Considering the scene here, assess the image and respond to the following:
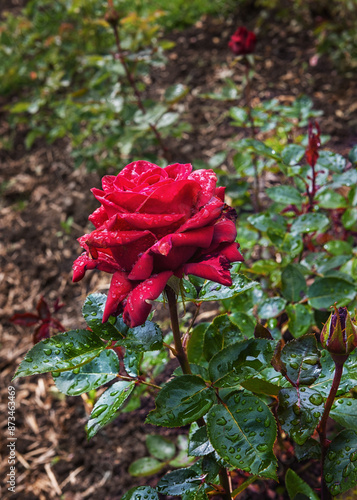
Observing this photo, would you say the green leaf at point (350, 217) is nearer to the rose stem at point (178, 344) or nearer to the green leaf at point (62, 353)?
the rose stem at point (178, 344)

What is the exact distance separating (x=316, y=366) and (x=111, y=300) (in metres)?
0.35

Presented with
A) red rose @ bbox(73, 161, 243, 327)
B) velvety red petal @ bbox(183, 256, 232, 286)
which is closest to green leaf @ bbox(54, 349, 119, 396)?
red rose @ bbox(73, 161, 243, 327)

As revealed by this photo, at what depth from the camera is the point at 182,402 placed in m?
0.71

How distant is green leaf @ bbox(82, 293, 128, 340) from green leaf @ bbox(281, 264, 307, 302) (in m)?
0.51

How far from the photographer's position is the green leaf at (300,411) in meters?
0.67

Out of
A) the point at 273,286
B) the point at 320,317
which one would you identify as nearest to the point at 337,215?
the point at 273,286

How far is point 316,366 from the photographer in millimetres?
704

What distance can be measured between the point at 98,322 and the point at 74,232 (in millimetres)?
1966

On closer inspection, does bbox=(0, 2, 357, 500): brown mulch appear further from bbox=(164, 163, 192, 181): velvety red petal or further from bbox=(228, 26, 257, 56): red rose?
bbox=(164, 163, 192, 181): velvety red petal

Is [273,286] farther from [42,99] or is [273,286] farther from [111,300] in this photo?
[42,99]

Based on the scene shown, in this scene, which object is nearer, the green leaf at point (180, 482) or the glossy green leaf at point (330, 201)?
the green leaf at point (180, 482)

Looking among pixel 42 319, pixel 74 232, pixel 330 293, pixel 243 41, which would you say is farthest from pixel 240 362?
pixel 74 232

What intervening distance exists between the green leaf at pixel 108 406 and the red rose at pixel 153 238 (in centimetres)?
18

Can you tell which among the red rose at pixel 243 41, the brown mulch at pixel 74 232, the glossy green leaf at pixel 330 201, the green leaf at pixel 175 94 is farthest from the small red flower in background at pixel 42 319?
the red rose at pixel 243 41
